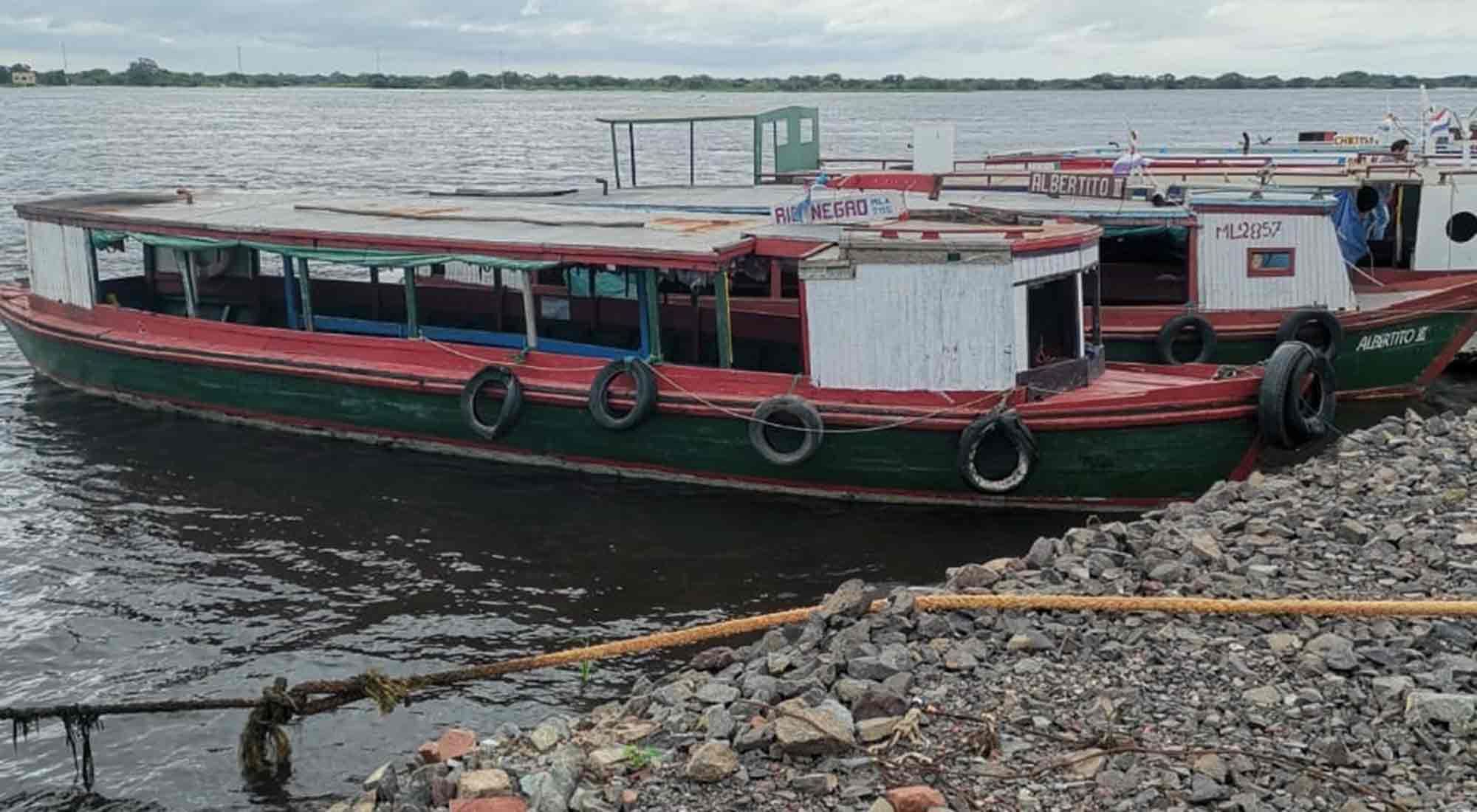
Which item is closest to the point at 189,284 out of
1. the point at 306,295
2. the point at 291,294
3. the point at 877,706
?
the point at 291,294

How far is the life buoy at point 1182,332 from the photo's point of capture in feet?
57.8

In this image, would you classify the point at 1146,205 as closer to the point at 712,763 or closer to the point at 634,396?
the point at 634,396

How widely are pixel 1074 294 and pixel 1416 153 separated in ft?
42.2

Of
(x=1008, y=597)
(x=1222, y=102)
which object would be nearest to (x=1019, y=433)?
(x=1008, y=597)

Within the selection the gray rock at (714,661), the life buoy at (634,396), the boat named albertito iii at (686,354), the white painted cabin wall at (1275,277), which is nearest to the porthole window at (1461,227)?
the white painted cabin wall at (1275,277)

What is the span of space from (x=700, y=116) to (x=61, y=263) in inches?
371

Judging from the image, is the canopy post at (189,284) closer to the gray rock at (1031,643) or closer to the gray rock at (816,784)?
the gray rock at (1031,643)

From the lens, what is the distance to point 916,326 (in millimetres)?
13539

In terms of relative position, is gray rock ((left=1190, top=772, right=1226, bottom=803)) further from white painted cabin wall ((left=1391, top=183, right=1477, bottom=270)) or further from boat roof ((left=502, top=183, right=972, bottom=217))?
white painted cabin wall ((left=1391, top=183, right=1477, bottom=270))

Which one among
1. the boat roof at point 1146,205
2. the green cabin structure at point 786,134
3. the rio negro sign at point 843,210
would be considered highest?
the green cabin structure at point 786,134

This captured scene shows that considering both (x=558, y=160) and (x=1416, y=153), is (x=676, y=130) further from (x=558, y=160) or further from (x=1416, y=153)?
(x=1416, y=153)

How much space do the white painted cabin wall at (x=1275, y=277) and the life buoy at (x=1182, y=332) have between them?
0.48 m

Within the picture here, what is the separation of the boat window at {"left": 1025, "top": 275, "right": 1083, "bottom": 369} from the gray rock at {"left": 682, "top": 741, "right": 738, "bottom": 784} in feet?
26.0

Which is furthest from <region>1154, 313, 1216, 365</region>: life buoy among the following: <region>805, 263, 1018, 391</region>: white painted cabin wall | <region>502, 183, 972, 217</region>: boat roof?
<region>805, 263, 1018, 391</region>: white painted cabin wall
